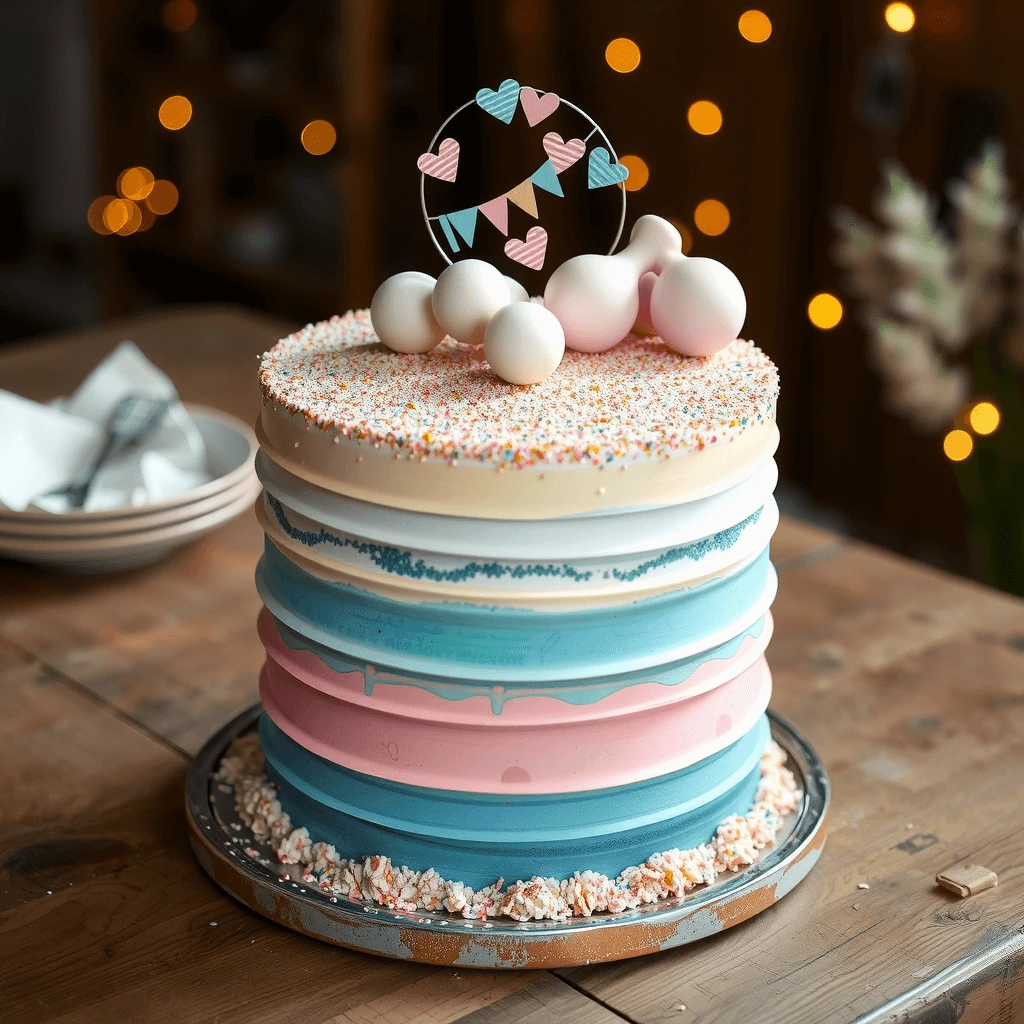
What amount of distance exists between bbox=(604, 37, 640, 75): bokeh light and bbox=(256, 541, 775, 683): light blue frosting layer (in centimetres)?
221

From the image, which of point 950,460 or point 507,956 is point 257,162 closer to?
point 950,460

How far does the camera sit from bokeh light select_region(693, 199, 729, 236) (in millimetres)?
2783

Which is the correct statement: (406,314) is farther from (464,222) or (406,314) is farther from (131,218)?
(131,218)

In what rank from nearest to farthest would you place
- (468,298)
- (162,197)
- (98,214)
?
(468,298) → (162,197) → (98,214)

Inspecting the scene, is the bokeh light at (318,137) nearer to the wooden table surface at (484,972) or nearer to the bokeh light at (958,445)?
the bokeh light at (958,445)

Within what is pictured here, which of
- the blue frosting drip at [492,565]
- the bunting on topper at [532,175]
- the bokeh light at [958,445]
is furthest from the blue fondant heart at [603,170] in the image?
the bokeh light at [958,445]

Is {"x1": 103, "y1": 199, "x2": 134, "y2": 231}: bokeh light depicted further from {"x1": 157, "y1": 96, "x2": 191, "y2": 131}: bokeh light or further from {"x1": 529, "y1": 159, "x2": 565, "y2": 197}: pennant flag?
{"x1": 529, "y1": 159, "x2": 565, "y2": 197}: pennant flag

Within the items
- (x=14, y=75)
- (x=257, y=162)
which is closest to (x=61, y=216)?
(x=14, y=75)

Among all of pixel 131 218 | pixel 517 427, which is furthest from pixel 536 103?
pixel 131 218

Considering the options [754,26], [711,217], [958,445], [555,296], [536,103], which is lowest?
[958,445]

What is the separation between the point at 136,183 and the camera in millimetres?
4004

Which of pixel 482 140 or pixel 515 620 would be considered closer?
pixel 515 620

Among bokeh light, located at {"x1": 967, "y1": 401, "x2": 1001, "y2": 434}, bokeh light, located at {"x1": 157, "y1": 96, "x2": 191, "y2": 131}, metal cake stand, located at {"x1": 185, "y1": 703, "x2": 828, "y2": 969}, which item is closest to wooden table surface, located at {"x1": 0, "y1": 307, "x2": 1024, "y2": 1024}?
metal cake stand, located at {"x1": 185, "y1": 703, "x2": 828, "y2": 969}

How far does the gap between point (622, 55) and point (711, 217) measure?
0.40 m
